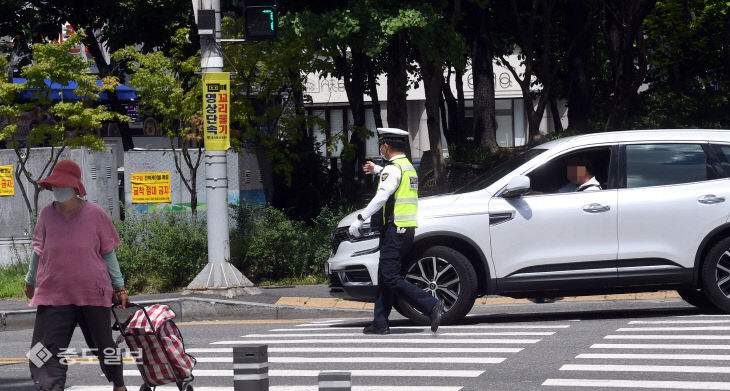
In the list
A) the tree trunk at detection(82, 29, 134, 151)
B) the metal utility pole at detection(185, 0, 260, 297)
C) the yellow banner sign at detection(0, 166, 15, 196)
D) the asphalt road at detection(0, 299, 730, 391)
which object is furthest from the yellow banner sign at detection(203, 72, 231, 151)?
the tree trunk at detection(82, 29, 134, 151)

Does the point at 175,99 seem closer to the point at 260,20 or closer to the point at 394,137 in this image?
the point at 260,20

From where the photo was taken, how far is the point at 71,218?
699 centimetres

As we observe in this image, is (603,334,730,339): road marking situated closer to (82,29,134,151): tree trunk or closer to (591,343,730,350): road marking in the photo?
(591,343,730,350): road marking

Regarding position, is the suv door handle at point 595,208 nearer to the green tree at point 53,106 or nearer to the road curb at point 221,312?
the road curb at point 221,312

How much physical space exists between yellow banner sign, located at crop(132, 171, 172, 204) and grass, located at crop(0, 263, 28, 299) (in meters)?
2.11

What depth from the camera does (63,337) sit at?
6.94m

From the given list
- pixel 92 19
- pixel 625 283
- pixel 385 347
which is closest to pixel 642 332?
pixel 625 283

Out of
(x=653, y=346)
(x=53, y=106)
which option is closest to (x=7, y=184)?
(x=53, y=106)

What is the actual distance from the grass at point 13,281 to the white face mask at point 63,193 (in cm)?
915

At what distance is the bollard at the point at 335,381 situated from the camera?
4793mm

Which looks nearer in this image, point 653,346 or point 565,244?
point 653,346

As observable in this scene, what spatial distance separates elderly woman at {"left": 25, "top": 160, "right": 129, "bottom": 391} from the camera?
6902 millimetres

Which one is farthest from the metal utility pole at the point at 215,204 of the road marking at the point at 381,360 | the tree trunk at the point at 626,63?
the tree trunk at the point at 626,63

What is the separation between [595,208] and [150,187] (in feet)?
30.9
